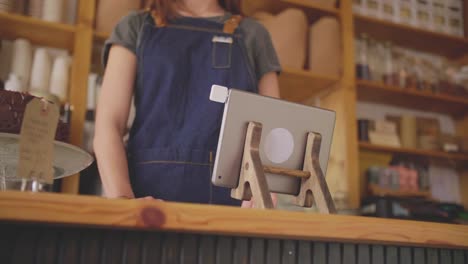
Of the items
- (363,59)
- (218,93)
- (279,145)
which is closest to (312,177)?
(279,145)

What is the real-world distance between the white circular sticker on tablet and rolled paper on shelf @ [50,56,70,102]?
56.6 inches

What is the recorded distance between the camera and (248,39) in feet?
4.78

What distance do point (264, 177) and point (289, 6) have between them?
1919mm

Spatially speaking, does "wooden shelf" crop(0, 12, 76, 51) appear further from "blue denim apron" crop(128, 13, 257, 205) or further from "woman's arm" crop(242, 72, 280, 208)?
"woman's arm" crop(242, 72, 280, 208)

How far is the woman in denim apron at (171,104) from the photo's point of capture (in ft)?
4.06

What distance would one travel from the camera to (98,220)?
1.94 feet

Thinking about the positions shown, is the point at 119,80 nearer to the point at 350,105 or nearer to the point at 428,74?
the point at 350,105

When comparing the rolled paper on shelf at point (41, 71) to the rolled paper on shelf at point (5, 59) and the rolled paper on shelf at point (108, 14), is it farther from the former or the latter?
the rolled paper on shelf at point (108, 14)

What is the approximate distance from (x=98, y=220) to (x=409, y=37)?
278 centimetres

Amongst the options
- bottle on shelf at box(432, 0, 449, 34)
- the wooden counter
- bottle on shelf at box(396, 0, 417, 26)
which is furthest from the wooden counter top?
bottle on shelf at box(432, 0, 449, 34)

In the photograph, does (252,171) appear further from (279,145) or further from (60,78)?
(60,78)

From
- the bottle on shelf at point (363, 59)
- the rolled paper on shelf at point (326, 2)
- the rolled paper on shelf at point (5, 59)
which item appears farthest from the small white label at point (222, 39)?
the bottle on shelf at point (363, 59)

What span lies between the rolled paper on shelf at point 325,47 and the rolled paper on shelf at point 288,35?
6 centimetres

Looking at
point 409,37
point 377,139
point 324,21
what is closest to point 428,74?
point 409,37
